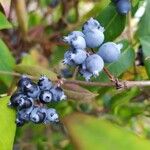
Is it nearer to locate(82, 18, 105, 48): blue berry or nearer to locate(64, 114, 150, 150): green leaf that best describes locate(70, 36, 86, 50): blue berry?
locate(82, 18, 105, 48): blue berry

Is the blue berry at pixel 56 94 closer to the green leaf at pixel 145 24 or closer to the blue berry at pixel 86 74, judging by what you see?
the blue berry at pixel 86 74

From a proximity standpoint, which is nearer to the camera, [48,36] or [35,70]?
[35,70]

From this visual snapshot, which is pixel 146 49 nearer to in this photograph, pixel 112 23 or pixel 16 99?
pixel 112 23

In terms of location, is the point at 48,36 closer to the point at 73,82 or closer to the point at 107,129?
the point at 73,82

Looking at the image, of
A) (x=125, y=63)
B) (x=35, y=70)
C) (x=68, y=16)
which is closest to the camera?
(x=35, y=70)

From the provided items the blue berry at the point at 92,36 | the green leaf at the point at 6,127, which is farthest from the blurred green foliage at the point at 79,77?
the blue berry at the point at 92,36

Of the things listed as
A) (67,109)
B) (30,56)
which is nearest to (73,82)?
(67,109)

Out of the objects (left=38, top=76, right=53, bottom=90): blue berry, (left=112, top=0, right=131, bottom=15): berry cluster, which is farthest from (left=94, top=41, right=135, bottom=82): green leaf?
(left=38, top=76, right=53, bottom=90): blue berry
